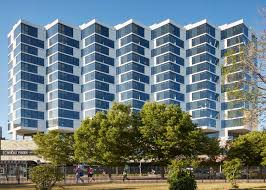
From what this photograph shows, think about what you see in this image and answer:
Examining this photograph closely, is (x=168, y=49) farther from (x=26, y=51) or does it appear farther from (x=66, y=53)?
(x=26, y=51)

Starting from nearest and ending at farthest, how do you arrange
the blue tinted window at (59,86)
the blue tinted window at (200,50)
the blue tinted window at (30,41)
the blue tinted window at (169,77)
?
1. the blue tinted window at (30,41)
2. the blue tinted window at (59,86)
3. the blue tinted window at (169,77)
4. the blue tinted window at (200,50)

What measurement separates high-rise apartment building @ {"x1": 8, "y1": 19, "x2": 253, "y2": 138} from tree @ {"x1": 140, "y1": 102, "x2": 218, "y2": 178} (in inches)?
2420

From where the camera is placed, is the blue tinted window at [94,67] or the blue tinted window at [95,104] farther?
the blue tinted window at [94,67]

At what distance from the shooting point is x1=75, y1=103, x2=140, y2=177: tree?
5988 cm

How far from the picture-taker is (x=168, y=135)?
5922 cm

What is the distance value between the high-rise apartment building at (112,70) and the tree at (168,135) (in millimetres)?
61474

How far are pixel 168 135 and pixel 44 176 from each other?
3426cm

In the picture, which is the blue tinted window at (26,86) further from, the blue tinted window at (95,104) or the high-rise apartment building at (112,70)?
the blue tinted window at (95,104)

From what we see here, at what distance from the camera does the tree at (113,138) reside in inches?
2357

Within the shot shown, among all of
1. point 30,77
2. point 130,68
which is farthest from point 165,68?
point 30,77

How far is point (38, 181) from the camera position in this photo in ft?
87.0

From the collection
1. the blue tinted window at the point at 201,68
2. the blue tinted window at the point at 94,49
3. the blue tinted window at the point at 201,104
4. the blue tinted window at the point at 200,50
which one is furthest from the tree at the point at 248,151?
Result: the blue tinted window at the point at 94,49

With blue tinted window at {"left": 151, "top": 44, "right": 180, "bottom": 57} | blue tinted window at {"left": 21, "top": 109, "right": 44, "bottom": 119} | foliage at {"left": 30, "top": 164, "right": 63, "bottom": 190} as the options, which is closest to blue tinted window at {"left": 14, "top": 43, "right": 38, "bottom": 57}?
blue tinted window at {"left": 21, "top": 109, "right": 44, "bottom": 119}

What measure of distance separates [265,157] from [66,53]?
76.1 meters
